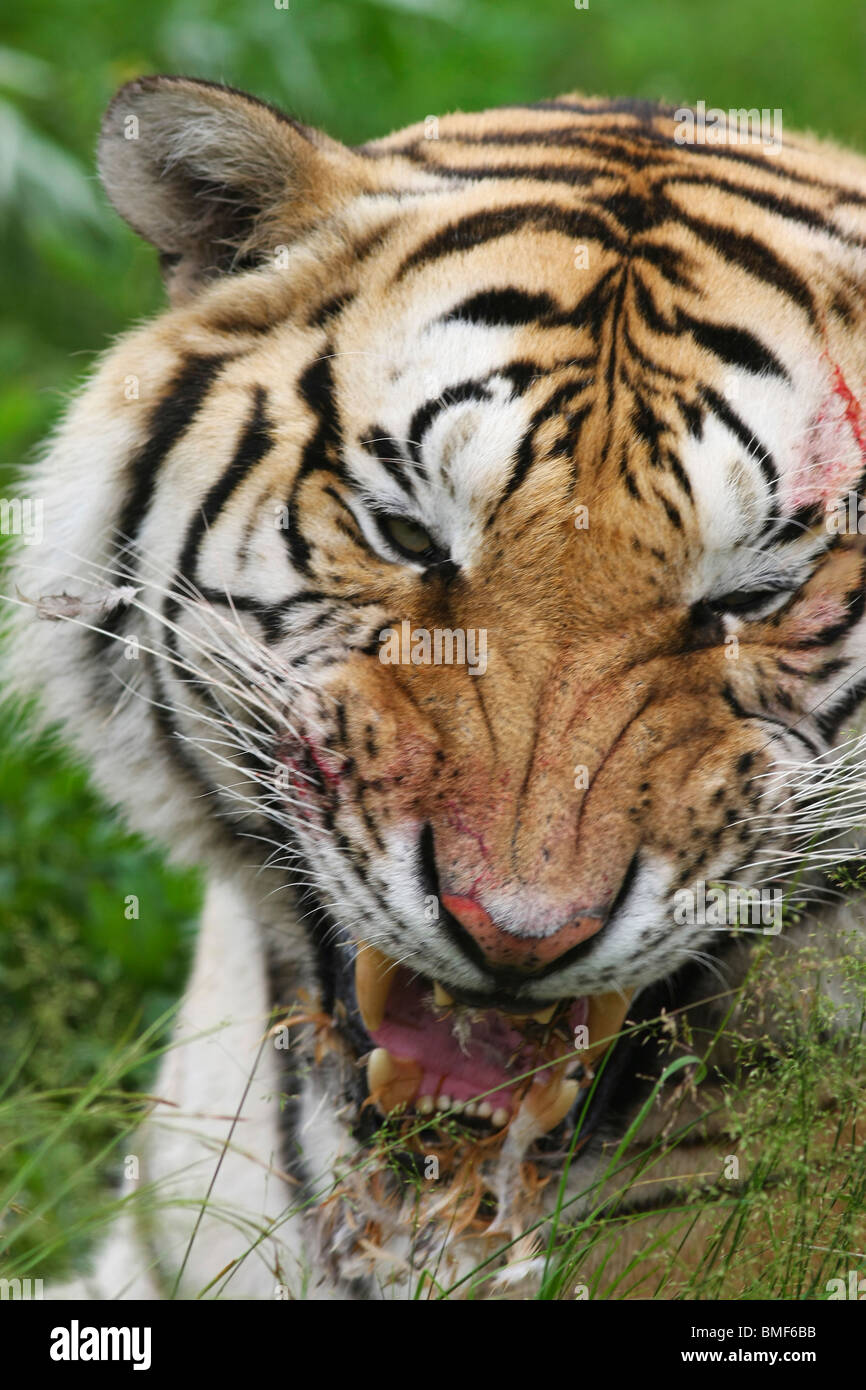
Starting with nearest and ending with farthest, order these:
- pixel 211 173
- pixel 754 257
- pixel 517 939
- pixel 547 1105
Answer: pixel 517 939
pixel 547 1105
pixel 754 257
pixel 211 173

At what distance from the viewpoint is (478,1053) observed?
7.49 ft

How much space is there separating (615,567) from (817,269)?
600 mm

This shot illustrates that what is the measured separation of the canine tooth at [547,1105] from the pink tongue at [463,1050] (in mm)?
18

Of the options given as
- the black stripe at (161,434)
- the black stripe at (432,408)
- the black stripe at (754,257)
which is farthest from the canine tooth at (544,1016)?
the black stripe at (754,257)

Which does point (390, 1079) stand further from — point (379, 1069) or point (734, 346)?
point (734, 346)

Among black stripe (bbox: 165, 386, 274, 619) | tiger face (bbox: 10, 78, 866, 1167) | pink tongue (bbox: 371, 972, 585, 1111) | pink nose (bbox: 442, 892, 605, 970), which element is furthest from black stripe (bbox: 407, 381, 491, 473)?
pink tongue (bbox: 371, 972, 585, 1111)

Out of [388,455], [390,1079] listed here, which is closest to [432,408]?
[388,455]

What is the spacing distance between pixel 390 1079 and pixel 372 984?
5.5 inches

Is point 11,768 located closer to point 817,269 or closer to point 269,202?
point 269,202

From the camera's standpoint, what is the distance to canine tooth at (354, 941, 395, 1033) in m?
2.30

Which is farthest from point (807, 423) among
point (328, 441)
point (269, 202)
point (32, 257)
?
point (32, 257)

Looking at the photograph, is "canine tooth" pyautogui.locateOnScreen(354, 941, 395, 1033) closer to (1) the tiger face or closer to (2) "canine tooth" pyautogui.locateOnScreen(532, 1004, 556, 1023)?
(1) the tiger face

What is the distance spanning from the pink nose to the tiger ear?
3.80ft

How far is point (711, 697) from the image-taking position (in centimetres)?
213
